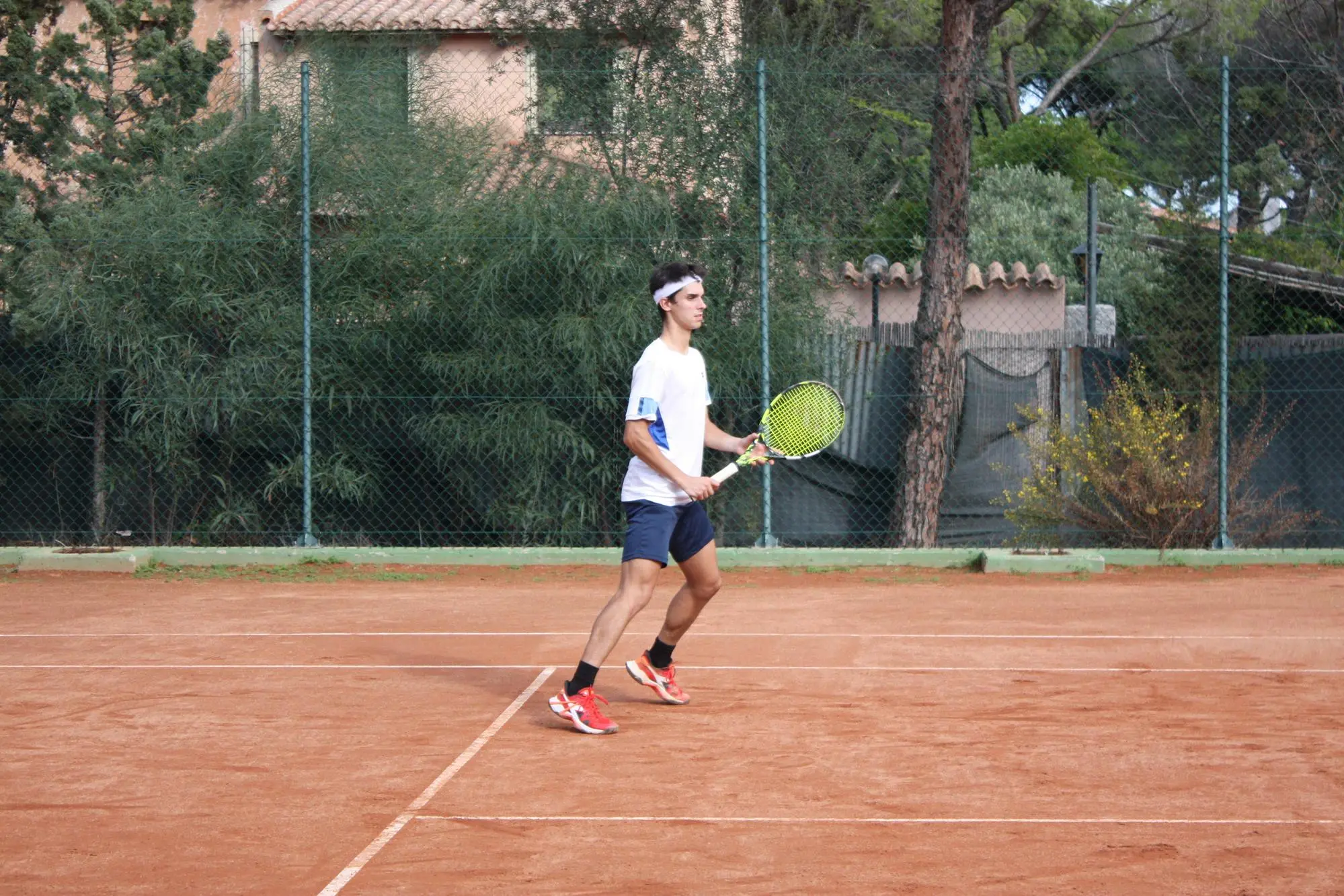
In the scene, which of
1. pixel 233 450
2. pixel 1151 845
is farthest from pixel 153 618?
pixel 1151 845

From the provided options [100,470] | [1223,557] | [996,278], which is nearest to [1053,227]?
[996,278]

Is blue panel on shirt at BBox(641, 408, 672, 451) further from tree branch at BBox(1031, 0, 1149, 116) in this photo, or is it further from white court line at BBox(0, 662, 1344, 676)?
tree branch at BBox(1031, 0, 1149, 116)

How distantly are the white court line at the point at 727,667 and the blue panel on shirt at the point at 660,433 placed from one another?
163 cm

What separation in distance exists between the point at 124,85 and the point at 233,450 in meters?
4.21

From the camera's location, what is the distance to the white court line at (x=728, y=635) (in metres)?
8.34

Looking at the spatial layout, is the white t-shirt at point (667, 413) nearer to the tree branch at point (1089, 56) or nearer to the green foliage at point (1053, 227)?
the green foliage at point (1053, 227)

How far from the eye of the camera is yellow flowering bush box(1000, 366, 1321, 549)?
1103cm

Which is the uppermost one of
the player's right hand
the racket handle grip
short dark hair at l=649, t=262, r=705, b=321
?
short dark hair at l=649, t=262, r=705, b=321

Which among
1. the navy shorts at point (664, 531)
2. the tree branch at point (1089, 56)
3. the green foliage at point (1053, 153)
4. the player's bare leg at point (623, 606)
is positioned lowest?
the player's bare leg at point (623, 606)

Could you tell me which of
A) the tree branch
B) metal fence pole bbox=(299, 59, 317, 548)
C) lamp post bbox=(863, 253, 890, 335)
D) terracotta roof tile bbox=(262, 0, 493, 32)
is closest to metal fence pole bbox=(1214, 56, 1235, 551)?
lamp post bbox=(863, 253, 890, 335)

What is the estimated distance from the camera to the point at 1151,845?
182 inches

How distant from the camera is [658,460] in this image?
245 inches

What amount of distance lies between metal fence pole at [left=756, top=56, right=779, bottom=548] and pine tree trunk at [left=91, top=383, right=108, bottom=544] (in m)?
5.02

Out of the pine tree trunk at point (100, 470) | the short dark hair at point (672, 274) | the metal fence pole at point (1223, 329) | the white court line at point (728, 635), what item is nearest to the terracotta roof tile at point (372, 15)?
the pine tree trunk at point (100, 470)
